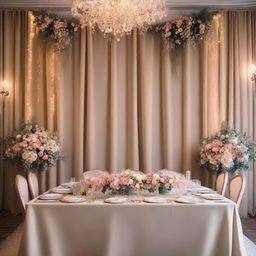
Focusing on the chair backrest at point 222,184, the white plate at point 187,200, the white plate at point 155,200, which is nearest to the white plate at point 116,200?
the white plate at point 155,200

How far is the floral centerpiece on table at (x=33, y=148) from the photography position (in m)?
5.04

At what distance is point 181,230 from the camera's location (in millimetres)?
3109

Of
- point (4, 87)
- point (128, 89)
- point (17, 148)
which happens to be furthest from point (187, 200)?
point (4, 87)

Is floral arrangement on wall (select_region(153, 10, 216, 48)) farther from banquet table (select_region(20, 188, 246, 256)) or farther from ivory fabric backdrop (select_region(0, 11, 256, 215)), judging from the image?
banquet table (select_region(20, 188, 246, 256))

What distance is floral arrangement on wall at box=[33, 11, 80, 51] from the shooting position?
18.3 feet

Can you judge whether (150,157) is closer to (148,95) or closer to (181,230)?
(148,95)

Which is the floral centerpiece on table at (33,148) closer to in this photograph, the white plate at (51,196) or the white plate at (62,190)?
the white plate at (62,190)

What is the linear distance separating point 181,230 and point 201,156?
242 centimetres

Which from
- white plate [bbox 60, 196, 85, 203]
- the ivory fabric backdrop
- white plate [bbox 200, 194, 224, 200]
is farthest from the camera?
the ivory fabric backdrop

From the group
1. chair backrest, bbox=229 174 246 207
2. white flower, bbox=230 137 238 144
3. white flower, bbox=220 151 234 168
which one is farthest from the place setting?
chair backrest, bbox=229 174 246 207

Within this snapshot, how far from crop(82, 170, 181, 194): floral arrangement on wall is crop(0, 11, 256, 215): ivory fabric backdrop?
2241mm

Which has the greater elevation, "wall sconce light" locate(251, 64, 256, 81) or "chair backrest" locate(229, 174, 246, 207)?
"wall sconce light" locate(251, 64, 256, 81)

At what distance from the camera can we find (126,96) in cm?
592

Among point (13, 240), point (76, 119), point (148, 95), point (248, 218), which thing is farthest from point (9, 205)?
point (248, 218)
